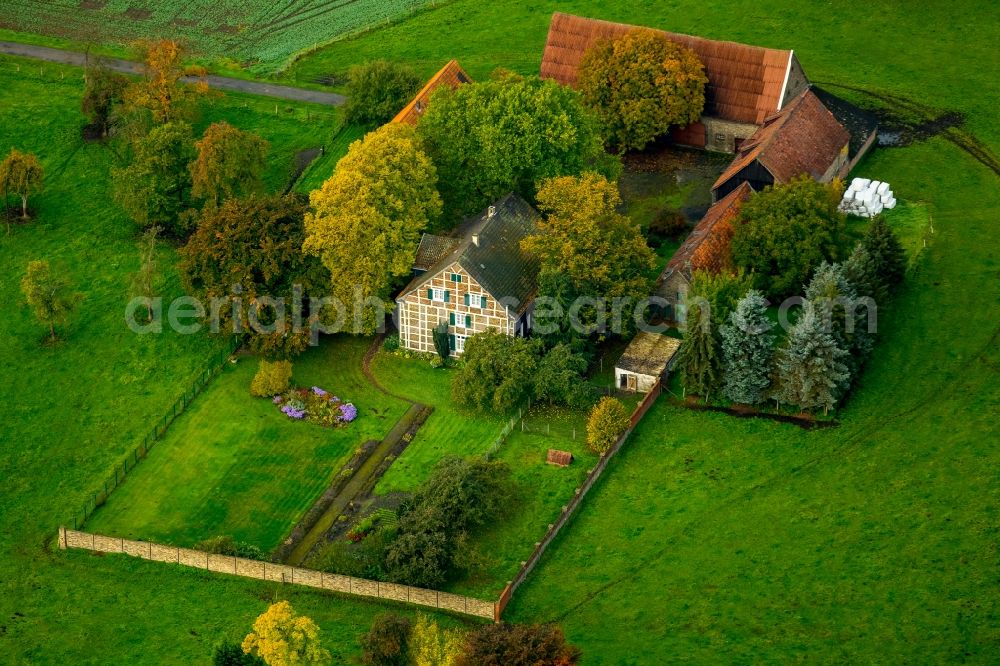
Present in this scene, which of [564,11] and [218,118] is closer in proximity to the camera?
[218,118]

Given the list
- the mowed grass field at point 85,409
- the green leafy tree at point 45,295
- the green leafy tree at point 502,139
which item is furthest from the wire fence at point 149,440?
the green leafy tree at point 502,139

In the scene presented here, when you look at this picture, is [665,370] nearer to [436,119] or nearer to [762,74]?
[436,119]

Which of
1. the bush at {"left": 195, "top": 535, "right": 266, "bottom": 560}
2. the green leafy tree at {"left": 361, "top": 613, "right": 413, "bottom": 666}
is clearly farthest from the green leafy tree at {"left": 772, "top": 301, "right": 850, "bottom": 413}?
the bush at {"left": 195, "top": 535, "right": 266, "bottom": 560}

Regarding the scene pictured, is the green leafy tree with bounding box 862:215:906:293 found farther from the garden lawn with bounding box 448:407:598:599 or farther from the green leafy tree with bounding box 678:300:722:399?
the garden lawn with bounding box 448:407:598:599

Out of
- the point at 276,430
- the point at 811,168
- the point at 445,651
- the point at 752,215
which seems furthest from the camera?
the point at 811,168

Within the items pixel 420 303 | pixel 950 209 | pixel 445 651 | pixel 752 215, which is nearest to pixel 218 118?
pixel 420 303
